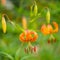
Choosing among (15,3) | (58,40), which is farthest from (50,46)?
(15,3)

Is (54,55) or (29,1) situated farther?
(29,1)

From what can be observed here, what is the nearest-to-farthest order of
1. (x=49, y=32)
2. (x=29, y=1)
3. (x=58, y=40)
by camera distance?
1. (x=49, y=32)
2. (x=58, y=40)
3. (x=29, y=1)

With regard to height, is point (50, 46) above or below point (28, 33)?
above

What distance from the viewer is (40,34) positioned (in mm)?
3250

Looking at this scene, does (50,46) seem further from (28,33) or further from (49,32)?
(28,33)

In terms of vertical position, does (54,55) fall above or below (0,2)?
below

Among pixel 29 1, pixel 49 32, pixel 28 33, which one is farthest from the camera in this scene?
pixel 29 1

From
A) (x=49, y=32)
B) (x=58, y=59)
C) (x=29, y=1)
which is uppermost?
(x=29, y=1)

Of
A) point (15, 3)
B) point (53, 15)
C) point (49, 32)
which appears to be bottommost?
point (49, 32)

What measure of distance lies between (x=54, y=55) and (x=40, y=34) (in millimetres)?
294

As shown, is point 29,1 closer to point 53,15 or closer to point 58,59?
point 53,15

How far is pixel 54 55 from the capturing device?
3092mm

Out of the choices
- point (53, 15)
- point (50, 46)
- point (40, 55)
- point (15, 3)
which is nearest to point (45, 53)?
point (40, 55)

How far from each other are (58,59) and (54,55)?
2.4 inches
